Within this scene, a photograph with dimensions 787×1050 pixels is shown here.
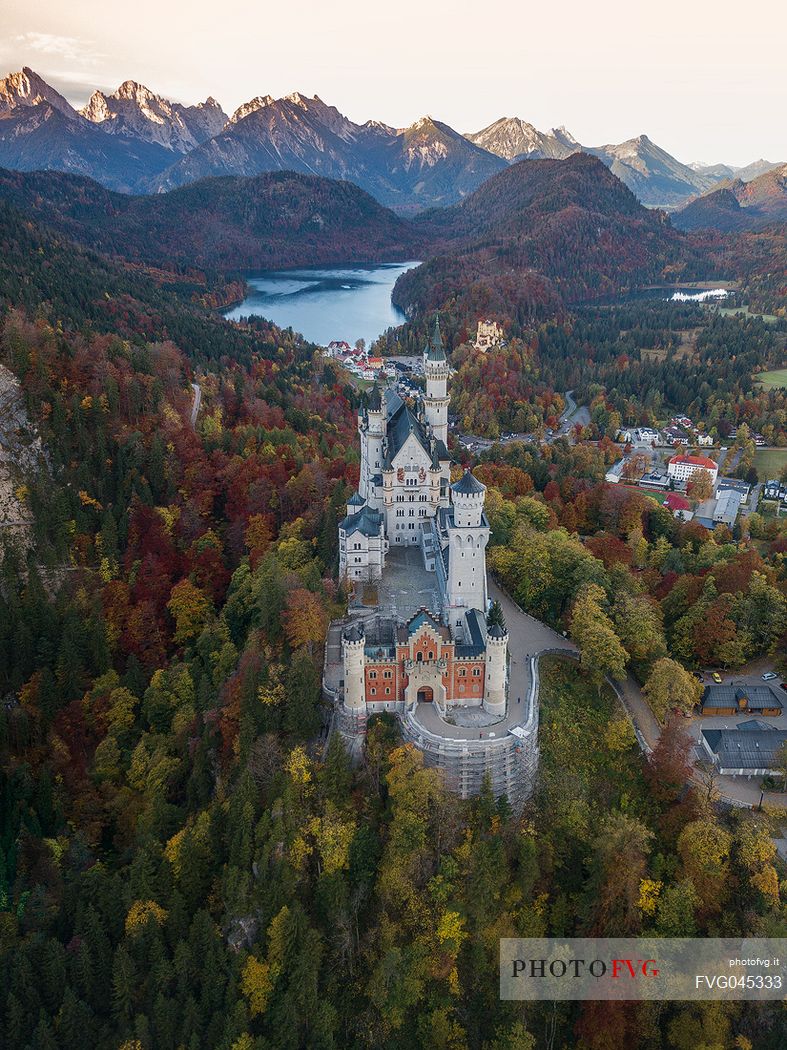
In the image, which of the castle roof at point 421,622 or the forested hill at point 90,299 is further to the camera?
the forested hill at point 90,299

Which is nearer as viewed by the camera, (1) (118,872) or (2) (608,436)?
(1) (118,872)

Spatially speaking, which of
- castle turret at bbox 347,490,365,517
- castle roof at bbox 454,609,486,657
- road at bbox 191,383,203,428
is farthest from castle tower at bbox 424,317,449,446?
road at bbox 191,383,203,428

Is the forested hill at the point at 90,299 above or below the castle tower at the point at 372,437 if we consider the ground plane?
above

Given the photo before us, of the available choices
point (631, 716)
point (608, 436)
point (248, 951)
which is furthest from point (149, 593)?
point (608, 436)

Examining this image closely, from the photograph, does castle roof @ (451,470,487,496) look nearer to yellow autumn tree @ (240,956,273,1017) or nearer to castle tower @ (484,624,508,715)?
castle tower @ (484,624,508,715)

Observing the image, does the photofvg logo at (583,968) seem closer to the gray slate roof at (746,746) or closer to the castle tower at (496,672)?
the gray slate roof at (746,746)

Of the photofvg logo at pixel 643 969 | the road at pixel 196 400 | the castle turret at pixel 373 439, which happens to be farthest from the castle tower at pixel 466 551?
the road at pixel 196 400

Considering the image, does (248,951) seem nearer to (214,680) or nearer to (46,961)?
(46,961)
